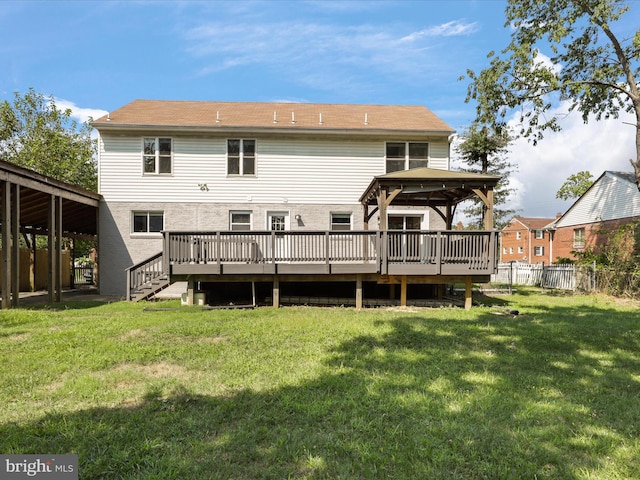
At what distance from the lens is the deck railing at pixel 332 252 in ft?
32.2

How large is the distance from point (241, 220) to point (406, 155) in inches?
283

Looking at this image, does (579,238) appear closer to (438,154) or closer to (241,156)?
(438,154)

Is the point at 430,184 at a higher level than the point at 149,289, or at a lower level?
higher

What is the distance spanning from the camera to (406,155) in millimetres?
14289

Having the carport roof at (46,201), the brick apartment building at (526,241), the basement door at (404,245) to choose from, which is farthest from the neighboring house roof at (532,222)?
the carport roof at (46,201)

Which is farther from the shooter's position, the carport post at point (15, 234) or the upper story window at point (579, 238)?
the upper story window at point (579, 238)

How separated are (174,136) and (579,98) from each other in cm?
1780

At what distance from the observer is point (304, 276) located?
10453mm

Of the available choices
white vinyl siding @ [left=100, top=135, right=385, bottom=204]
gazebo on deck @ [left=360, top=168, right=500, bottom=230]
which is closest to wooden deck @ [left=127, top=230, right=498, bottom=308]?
gazebo on deck @ [left=360, top=168, right=500, bottom=230]

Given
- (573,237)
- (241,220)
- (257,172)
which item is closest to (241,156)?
(257,172)

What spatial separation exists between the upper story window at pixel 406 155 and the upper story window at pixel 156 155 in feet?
28.8

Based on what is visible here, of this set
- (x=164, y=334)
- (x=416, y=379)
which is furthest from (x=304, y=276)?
(x=416, y=379)

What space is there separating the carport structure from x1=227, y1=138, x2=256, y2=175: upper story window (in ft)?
16.8

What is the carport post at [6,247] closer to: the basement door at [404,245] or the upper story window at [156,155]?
the upper story window at [156,155]
